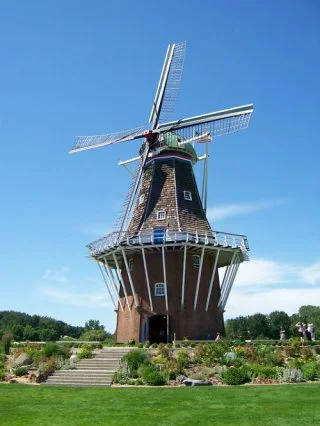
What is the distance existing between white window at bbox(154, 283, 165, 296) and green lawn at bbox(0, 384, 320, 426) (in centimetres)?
1207

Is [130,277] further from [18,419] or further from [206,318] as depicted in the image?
[18,419]

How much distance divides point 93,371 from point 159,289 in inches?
352

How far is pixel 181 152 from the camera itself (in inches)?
1237

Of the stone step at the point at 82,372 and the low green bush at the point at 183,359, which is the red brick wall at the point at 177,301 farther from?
the stone step at the point at 82,372

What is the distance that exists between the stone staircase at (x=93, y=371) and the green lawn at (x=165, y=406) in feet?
8.11

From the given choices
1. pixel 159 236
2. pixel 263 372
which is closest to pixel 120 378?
pixel 263 372

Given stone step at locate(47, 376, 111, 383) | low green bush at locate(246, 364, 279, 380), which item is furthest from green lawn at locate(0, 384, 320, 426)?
stone step at locate(47, 376, 111, 383)

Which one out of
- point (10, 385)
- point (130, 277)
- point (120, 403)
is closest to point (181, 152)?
point (130, 277)

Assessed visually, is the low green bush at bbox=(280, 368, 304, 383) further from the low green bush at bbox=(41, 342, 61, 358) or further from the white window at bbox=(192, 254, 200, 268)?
the white window at bbox=(192, 254, 200, 268)

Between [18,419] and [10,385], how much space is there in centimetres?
701

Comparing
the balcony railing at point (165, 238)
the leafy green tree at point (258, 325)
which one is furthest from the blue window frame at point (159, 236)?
the leafy green tree at point (258, 325)

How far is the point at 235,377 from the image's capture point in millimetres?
15992

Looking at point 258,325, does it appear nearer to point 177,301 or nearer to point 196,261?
point 196,261

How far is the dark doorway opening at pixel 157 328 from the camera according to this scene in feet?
90.8
